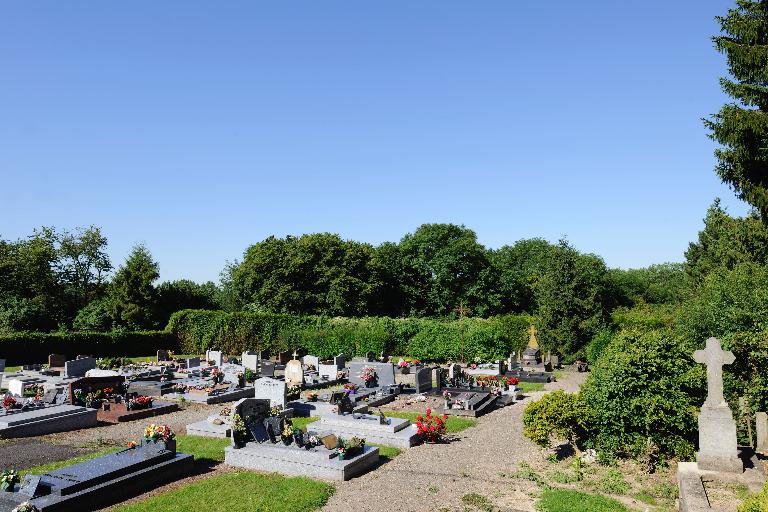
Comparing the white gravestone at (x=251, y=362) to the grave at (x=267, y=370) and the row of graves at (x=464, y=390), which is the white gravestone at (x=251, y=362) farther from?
the row of graves at (x=464, y=390)

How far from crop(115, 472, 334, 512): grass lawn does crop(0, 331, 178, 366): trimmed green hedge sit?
2930 centimetres

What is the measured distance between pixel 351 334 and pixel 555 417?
2700 cm

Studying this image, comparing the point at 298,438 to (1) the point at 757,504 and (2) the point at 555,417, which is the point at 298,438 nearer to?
(2) the point at 555,417

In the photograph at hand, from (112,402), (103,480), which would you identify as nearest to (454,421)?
(103,480)

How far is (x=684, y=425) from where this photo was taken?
41.4 feet

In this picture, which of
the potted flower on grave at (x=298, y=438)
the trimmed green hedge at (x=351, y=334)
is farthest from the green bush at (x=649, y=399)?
the trimmed green hedge at (x=351, y=334)

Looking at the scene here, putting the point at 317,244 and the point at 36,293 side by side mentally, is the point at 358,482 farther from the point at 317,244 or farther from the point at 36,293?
the point at 36,293

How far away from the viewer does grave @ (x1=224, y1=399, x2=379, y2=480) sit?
501 inches

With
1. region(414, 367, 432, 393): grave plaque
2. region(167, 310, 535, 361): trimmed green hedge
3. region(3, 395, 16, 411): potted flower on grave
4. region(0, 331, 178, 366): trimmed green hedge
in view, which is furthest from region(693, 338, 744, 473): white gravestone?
region(0, 331, 178, 366): trimmed green hedge

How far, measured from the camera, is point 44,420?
17.4 metres

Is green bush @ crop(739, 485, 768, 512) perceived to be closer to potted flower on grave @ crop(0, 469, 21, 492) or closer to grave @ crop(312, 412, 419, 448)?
grave @ crop(312, 412, 419, 448)

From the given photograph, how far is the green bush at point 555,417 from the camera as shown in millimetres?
13609

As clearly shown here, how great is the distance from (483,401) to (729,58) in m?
14.7

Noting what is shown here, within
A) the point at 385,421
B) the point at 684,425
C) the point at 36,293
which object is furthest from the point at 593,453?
the point at 36,293
